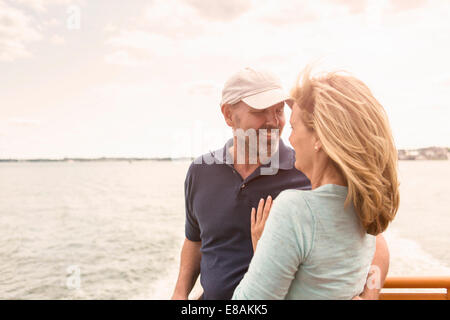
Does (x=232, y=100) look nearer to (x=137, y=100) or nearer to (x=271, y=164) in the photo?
(x=271, y=164)

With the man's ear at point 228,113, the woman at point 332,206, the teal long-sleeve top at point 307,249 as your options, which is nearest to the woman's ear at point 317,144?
the woman at point 332,206

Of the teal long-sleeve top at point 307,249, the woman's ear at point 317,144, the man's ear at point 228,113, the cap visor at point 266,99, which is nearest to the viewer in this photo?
the teal long-sleeve top at point 307,249

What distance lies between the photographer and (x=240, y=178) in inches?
66.2

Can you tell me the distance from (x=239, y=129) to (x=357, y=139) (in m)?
0.82

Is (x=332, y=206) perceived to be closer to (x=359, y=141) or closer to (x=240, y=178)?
(x=359, y=141)

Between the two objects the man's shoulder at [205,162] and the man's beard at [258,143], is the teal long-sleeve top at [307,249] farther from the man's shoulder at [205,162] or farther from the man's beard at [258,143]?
the man's shoulder at [205,162]

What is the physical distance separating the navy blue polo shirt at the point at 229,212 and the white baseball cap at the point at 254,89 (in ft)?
0.86

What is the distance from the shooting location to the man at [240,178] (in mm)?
1610

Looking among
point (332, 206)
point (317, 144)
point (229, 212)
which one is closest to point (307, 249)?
point (332, 206)
